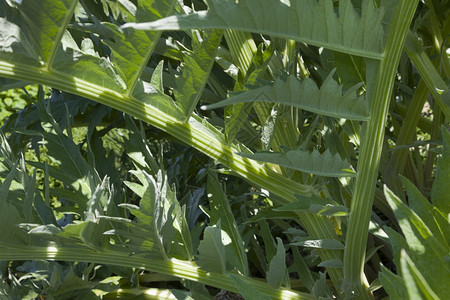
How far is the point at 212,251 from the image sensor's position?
16.7 inches

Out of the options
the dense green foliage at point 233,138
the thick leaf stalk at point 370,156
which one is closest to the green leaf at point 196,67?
the dense green foliage at point 233,138

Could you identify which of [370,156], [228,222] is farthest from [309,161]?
[228,222]

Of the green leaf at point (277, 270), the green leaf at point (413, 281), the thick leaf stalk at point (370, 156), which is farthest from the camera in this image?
the green leaf at point (277, 270)

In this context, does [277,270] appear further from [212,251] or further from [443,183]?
[443,183]

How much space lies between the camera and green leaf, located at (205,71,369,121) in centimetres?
32

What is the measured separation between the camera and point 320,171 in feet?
1.22

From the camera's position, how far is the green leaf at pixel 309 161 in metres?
0.36

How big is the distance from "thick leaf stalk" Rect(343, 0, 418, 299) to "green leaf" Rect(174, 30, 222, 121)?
107 mm

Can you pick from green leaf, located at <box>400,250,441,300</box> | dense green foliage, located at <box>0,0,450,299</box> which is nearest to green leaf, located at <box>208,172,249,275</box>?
dense green foliage, located at <box>0,0,450,299</box>

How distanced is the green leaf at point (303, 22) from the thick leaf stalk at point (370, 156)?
0.04 ft

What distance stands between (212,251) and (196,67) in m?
0.14

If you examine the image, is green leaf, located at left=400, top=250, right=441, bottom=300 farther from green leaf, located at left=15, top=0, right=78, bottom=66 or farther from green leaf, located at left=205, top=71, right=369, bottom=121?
green leaf, located at left=15, top=0, right=78, bottom=66

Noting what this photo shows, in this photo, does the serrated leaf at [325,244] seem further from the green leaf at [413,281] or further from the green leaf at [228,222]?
the green leaf at [413,281]

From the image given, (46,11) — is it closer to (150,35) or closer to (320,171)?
(150,35)
